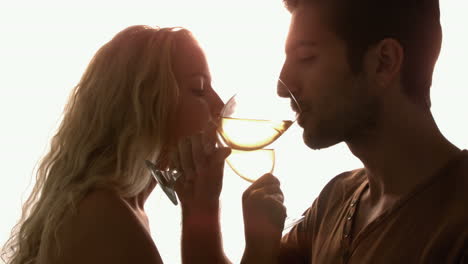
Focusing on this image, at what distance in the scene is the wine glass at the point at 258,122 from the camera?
4.22 ft

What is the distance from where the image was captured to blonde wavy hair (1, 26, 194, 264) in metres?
1.61

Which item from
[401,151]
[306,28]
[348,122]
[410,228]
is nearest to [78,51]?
[306,28]

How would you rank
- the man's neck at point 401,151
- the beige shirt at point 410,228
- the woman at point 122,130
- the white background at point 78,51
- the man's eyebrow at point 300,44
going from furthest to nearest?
1. the white background at point 78,51
2. the woman at point 122,130
3. the man's eyebrow at point 300,44
4. the man's neck at point 401,151
5. the beige shirt at point 410,228

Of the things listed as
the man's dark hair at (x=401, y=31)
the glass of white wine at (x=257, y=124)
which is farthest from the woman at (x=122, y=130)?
the man's dark hair at (x=401, y=31)

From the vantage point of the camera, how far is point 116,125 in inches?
65.2

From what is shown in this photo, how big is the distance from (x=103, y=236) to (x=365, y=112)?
25.2 inches

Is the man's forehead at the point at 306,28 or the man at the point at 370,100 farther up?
the man's forehead at the point at 306,28

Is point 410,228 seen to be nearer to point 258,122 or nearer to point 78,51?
point 258,122

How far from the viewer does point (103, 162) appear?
1609 mm

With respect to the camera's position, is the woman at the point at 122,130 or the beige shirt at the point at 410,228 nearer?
the beige shirt at the point at 410,228

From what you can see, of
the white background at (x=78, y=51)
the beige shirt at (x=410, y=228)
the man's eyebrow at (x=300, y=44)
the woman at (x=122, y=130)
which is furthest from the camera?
the white background at (x=78, y=51)

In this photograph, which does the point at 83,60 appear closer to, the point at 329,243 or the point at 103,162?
the point at 103,162

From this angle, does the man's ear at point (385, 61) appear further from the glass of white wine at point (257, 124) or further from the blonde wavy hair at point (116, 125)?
the blonde wavy hair at point (116, 125)

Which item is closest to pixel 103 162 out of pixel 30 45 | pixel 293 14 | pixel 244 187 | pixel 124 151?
pixel 124 151
